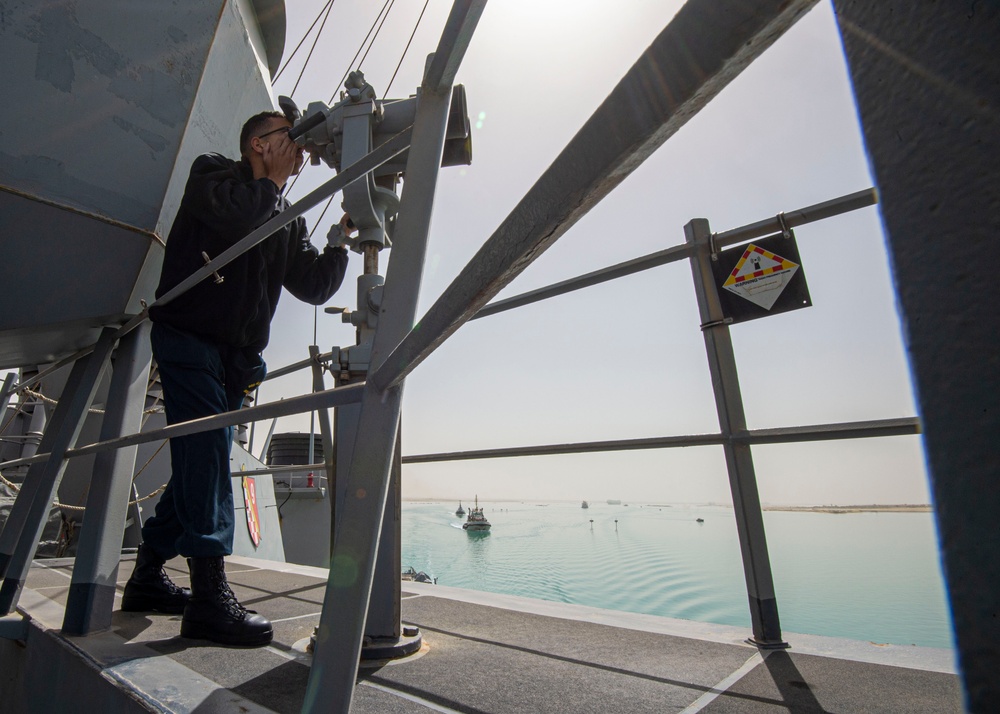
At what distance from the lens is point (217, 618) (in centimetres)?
104

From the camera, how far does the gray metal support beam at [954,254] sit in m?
0.13

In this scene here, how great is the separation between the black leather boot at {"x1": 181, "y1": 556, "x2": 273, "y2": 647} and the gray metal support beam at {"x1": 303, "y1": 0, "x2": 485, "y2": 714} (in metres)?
0.67

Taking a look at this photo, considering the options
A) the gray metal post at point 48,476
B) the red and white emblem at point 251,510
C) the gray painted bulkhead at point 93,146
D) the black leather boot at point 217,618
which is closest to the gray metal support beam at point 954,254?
the black leather boot at point 217,618

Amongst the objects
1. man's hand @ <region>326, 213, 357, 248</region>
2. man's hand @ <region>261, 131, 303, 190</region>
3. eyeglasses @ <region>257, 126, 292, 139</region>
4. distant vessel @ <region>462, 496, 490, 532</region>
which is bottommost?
distant vessel @ <region>462, 496, 490, 532</region>

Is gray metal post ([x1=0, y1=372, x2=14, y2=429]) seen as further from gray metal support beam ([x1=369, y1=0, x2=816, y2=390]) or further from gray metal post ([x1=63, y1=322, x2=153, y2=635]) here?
gray metal support beam ([x1=369, y1=0, x2=816, y2=390])

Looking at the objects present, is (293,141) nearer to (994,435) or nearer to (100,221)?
(100,221)

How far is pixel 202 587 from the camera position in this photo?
109 cm

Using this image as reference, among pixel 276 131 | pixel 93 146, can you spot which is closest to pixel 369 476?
pixel 276 131

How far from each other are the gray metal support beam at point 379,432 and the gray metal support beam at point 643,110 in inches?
9.6

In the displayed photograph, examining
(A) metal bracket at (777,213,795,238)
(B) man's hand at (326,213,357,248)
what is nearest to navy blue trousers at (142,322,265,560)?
(B) man's hand at (326,213,357,248)

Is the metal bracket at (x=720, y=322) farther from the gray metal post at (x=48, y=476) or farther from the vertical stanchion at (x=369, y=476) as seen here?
the gray metal post at (x=48, y=476)

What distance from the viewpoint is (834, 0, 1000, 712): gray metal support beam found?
0.13m

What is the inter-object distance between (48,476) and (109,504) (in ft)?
1.20

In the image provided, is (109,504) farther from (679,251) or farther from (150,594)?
(679,251)
